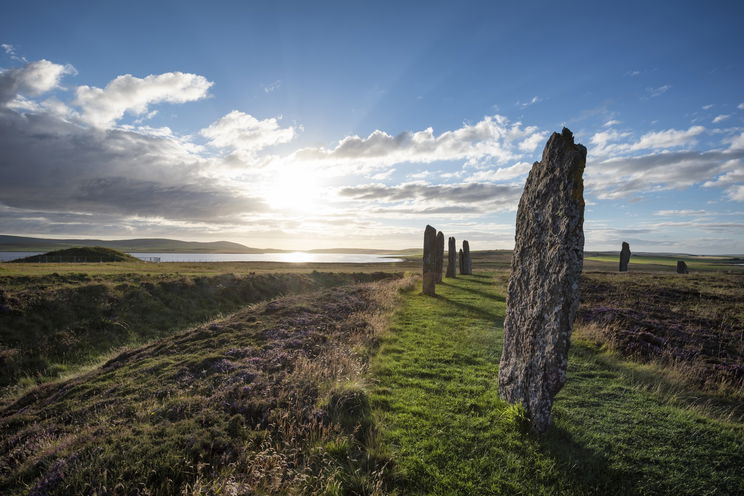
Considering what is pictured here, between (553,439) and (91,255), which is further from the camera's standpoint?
(91,255)

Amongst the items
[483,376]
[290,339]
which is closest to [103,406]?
[290,339]

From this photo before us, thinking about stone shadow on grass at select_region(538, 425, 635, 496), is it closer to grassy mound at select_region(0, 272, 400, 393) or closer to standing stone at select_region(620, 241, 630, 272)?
grassy mound at select_region(0, 272, 400, 393)

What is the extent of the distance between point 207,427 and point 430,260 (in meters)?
19.5

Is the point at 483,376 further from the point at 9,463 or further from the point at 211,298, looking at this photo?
the point at 211,298

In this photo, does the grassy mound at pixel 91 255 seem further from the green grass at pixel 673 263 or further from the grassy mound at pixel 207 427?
the green grass at pixel 673 263

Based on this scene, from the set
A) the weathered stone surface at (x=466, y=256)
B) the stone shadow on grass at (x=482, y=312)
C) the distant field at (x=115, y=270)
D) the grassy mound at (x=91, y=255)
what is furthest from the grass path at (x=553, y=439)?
the grassy mound at (x=91, y=255)

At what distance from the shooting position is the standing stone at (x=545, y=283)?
6086mm

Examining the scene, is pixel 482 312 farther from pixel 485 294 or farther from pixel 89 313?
pixel 89 313

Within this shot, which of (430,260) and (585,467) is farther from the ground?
(430,260)

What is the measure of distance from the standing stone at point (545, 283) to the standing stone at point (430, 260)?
1514 centimetres

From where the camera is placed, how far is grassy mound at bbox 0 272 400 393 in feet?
51.3

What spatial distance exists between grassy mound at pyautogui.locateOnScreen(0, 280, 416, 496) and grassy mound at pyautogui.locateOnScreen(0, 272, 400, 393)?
6.24m

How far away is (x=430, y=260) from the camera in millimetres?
23922

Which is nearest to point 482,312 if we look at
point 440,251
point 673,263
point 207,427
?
point 440,251
